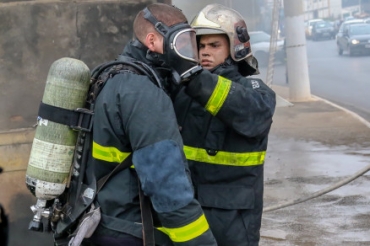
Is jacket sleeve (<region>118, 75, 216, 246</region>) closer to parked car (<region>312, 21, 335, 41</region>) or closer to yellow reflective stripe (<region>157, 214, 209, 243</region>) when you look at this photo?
yellow reflective stripe (<region>157, 214, 209, 243</region>)

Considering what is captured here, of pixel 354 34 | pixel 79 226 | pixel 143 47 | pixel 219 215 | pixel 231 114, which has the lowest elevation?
pixel 354 34

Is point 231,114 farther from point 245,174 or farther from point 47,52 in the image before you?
point 47,52

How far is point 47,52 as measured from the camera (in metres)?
5.04

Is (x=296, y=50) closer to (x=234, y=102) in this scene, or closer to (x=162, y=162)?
(x=234, y=102)

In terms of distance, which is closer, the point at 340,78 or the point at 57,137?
the point at 57,137

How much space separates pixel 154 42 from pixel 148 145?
0.45m

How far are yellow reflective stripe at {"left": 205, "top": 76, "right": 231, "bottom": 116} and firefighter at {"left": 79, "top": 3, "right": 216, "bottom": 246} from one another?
0.70ft

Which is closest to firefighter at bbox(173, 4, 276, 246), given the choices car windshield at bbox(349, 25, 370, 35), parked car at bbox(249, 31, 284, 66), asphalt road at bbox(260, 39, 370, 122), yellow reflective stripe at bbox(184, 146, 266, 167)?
yellow reflective stripe at bbox(184, 146, 266, 167)

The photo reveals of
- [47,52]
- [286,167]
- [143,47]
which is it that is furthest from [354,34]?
[143,47]

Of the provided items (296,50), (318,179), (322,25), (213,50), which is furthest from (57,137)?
(322,25)

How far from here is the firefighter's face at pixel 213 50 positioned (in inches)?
135

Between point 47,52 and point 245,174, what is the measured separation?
7.30ft

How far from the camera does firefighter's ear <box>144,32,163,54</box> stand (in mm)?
2826

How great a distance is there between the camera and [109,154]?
2.74 meters
